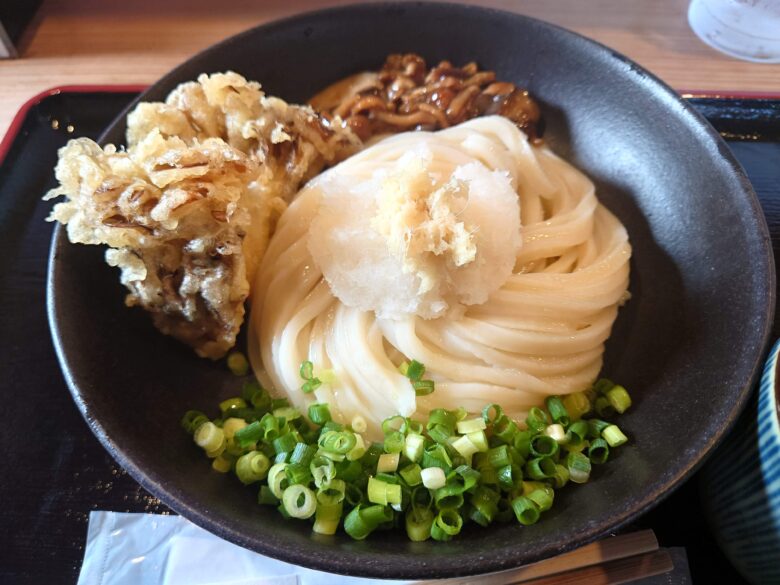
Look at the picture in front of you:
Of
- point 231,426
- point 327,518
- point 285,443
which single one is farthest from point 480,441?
point 231,426

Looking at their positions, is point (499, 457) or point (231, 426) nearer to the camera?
point (499, 457)

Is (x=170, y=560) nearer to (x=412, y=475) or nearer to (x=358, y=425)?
(x=358, y=425)

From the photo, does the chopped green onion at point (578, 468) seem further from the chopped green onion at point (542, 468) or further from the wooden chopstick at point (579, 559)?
the wooden chopstick at point (579, 559)

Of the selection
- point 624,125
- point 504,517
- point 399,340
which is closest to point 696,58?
point 624,125

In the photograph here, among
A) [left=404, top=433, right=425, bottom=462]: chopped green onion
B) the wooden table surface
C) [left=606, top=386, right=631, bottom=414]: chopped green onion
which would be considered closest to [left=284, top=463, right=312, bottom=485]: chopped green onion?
[left=404, top=433, right=425, bottom=462]: chopped green onion

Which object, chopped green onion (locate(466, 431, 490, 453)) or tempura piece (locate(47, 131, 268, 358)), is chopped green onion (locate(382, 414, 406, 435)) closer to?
chopped green onion (locate(466, 431, 490, 453))

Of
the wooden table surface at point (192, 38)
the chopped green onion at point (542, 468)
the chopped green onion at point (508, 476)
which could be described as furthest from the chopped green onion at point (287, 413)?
the wooden table surface at point (192, 38)
